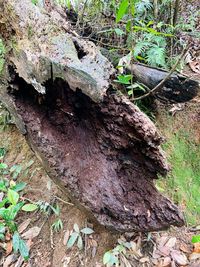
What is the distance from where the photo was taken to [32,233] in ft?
7.11

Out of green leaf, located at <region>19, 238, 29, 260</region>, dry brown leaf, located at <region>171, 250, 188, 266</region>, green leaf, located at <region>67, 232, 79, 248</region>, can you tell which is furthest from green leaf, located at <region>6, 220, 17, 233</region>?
dry brown leaf, located at <region>171, 250, 188, 266</region>

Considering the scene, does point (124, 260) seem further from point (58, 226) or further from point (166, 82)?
point (166, 82)

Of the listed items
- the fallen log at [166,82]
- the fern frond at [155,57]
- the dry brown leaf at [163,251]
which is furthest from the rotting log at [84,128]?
the fern frond at [155,57]

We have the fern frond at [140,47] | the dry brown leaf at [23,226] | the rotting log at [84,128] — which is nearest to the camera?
the rotting log at [84,128]

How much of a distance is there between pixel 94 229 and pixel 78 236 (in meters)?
0.12

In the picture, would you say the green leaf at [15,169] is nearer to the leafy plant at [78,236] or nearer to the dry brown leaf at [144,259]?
the leafy plant at [78,236]

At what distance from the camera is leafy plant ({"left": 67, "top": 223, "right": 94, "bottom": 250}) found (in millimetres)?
2023

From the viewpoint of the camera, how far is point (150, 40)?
3.26 meters

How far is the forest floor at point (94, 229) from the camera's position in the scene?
79.6 inches

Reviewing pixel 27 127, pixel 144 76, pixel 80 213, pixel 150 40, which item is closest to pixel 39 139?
pixel 27 127

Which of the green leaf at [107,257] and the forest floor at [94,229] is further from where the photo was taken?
the forest floor at [94,229]

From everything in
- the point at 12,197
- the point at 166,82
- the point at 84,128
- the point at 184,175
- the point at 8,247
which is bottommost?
the point at 8,247

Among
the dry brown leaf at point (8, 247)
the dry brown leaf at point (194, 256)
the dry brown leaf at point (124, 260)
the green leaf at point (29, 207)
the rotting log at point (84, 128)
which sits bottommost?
the dry brown leaf at point (8, 247)

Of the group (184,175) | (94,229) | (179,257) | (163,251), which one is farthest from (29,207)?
(184,175)
